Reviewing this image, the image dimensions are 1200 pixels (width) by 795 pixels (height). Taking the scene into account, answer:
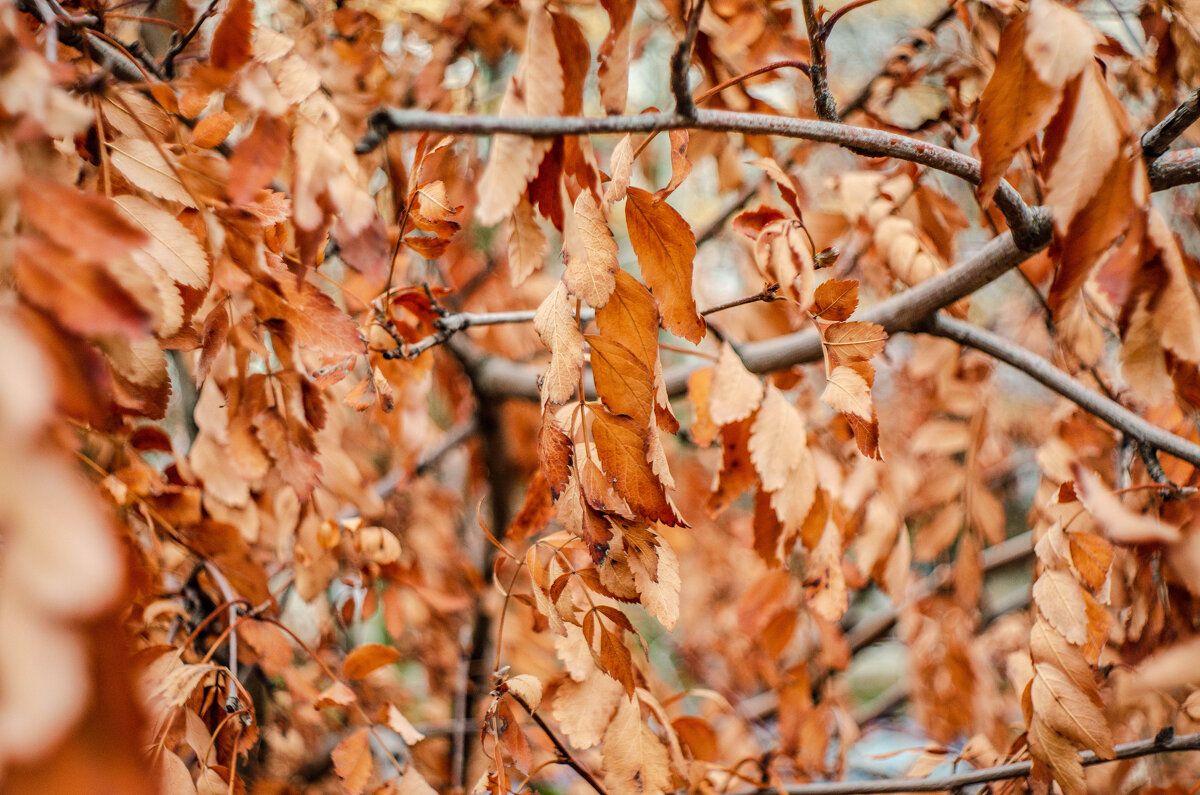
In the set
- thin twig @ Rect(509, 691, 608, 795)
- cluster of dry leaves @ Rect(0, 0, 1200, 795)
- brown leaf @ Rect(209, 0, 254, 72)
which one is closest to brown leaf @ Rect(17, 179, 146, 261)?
cluster of dry leaves @ Rect(0, 0, 1200, 795)

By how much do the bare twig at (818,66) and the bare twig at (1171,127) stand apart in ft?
0.71

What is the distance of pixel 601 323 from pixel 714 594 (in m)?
2.06

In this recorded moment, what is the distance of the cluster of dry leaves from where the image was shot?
27 cm

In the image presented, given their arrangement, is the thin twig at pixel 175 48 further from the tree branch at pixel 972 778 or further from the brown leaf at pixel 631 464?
the tree branch at pixel 972 778

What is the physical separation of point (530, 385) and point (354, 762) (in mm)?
808

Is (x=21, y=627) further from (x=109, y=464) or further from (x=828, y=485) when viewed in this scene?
(x=109, y=464)

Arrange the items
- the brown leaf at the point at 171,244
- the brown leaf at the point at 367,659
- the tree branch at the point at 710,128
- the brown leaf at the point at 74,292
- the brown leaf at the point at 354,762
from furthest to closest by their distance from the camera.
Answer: the brown leaf at the point at 367,659 → the brown leaf at the point at 354,762 → the brown leaf at the point at 171,244 → the tree branch at the point at 710,128 → the brown leaf at the point at 74,292

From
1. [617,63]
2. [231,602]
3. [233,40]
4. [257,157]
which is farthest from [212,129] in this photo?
[231,602]

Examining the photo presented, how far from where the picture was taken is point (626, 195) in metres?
0.52

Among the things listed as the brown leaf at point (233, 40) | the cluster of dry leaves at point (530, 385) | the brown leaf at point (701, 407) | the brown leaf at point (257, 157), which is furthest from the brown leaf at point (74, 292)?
the brown leaf at point (701, 407)

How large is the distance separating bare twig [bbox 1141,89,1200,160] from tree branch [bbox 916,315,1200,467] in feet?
0.93

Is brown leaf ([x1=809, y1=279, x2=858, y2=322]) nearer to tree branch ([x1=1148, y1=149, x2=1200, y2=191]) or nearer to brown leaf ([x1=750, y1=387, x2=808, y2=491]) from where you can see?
brown leaf ([x1=750, y1=387, x2=808, y2=491])

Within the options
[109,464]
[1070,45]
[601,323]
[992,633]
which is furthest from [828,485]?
[992,633]

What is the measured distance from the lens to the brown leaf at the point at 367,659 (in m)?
0.72
